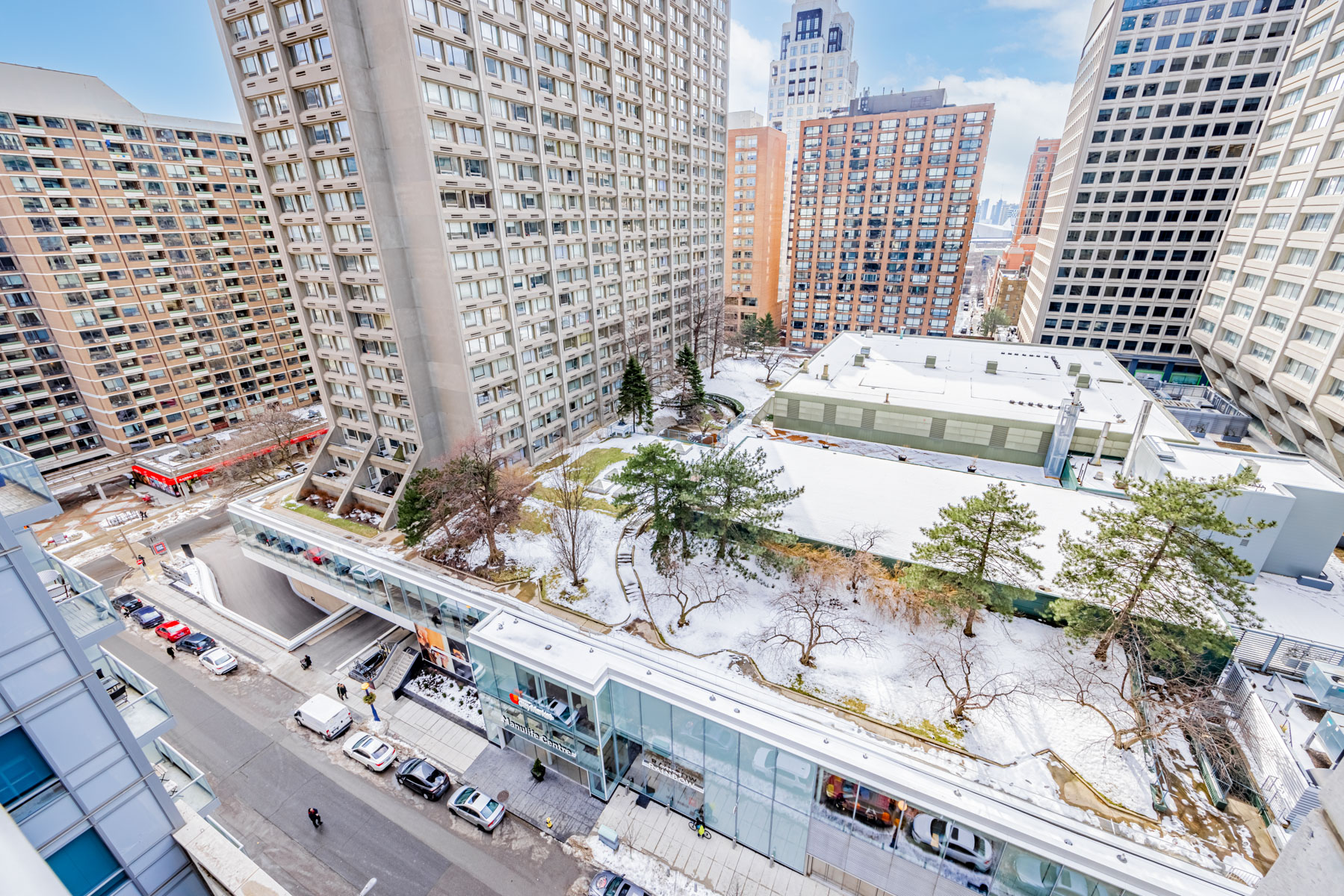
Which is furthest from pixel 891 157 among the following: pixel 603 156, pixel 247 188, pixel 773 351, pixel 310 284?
pixel 247 188

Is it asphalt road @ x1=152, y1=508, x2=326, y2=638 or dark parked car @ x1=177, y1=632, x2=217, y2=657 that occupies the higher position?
dark parked car @ x1=177, y1=632, x2=217, y2=657

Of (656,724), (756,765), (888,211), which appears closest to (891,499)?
(756,765)

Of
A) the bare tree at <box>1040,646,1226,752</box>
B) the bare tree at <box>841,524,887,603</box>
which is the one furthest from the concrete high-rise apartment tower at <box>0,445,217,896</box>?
the bare tree at <box>1040,646,1226,752</box>

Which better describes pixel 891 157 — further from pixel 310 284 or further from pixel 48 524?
pixel 48 524

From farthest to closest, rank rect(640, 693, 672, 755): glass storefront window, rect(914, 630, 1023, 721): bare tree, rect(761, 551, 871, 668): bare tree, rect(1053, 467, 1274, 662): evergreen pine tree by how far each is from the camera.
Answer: rect(761, 551, 871, 668): bare tree, rect(914, 630, 1023, 721): bare tree, rect(640, 693, 672, 755): glass storefront window, rect(1053, 467, 1274, 662): evergreen pine tree

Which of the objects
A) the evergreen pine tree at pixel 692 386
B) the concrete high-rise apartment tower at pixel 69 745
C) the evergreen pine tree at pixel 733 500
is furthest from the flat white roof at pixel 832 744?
the evergreen pine tree at pixel 692 386

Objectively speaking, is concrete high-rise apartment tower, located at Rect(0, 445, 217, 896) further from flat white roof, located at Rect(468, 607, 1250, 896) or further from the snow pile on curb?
A: the snow pile on curb

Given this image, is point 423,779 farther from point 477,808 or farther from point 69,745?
point 69,745
